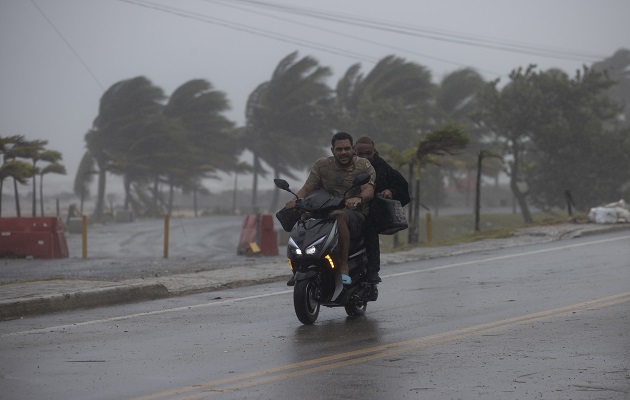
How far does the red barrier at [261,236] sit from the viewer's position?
88.5ft

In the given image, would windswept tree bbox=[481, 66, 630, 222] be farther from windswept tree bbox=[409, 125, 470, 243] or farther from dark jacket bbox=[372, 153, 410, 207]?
dark jacket bbox=[372, 153, 410, 207]

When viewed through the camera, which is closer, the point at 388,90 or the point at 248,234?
the point at 248,234

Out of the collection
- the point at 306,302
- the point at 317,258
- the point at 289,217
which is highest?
the point at 289,217

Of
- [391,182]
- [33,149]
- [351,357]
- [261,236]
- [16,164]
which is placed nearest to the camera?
[351,357]

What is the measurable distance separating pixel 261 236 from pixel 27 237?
5.56 m

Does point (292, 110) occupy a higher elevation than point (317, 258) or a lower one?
higher

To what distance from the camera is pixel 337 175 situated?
435 inches

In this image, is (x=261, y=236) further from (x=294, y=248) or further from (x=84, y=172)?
(x=84, y=172)

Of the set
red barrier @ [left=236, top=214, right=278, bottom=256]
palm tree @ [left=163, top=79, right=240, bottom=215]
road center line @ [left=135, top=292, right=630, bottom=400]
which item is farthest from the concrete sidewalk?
palm tree @ [left=163, top=79, right=240, bottom=215]

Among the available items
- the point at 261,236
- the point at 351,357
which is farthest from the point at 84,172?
the point at 351,357

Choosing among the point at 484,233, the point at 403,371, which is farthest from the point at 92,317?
the point at 484,233

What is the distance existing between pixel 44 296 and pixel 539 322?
18.4 feet

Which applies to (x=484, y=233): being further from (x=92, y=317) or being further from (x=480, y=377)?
(x=480, y=377)

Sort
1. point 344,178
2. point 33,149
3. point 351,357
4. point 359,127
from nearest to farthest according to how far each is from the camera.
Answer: point 351,357
point 344,178
point 33,149
point 359,127
